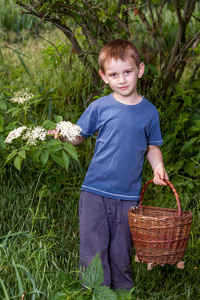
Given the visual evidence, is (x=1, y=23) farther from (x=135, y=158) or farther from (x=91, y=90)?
(x=135, y=158)

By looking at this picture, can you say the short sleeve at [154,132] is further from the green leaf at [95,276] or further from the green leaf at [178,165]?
the green leaf at [178,165]

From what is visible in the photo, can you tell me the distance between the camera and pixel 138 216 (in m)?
2.28

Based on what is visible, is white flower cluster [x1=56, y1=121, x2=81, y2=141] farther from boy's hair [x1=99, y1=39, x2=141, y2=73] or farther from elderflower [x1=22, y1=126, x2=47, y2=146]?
boy's hair [x1=99, y1=39, x2=141, y2=73]

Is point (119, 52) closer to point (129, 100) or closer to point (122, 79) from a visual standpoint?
point (122, 79)

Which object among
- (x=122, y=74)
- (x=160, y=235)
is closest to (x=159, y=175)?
(x=160, y=235)

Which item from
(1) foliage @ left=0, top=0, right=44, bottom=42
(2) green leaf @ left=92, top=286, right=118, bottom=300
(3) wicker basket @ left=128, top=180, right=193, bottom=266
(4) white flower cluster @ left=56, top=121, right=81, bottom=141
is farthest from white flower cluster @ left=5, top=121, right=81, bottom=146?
(1) foliage @ left=0, top=0, right=44, bottom=42

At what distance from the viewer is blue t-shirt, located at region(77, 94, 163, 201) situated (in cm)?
243

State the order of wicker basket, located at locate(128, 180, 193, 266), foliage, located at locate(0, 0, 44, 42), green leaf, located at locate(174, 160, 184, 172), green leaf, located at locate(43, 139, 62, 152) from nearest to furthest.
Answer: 1. wicker basket, located at locate(128, 180, 193, 266)
2. green leaf, located at locate(43, 139, 62, 152)
3. green leaf, located at locate(174, 160, 184, 172)
4. foliage, located at locate(0, 0, 44, 42)

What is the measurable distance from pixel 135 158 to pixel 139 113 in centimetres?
25

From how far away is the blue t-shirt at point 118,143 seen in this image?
2434 millimetres

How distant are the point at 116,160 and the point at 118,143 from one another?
10 centimetres

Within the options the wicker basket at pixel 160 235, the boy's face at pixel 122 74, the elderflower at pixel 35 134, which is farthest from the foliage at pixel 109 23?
the wicker basket at pixel 160 235

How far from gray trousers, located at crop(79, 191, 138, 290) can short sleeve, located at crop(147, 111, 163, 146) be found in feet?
1.23

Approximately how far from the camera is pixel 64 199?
340cm
